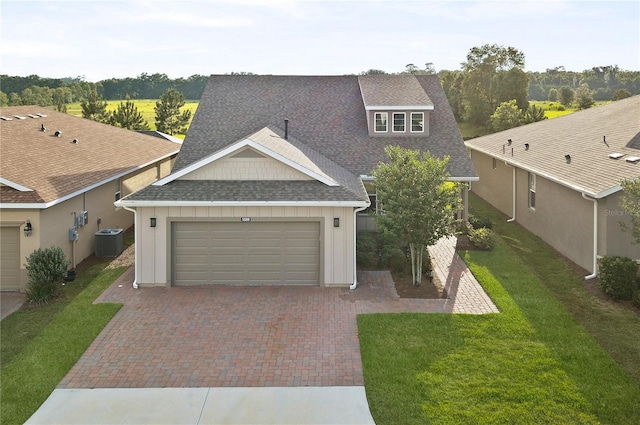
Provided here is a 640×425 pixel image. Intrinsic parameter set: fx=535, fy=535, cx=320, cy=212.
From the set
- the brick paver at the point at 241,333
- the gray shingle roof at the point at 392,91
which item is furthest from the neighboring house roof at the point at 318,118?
the brick paver at the point at 241,333

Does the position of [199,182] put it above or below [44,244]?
above

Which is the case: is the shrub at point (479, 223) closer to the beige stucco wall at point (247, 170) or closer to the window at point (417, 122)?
the window at point (417, 122)

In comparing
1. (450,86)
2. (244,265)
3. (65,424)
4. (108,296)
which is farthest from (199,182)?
(450,86)

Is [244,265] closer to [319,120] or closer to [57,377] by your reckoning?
[57,377]

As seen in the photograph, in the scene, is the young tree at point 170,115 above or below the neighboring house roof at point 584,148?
above

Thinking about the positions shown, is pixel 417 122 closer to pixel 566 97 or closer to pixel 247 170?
pixel 247 170
